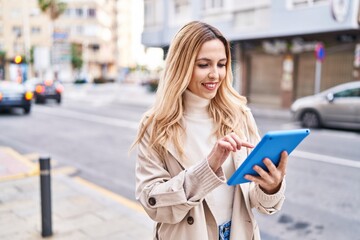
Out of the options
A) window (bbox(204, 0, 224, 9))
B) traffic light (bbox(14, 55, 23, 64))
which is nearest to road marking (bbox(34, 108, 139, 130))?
traffic light (bbox(14, 55, 23, 64))

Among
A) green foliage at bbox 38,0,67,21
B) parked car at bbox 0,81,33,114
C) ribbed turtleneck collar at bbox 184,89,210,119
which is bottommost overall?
parked car at bbox 0,81,33,114

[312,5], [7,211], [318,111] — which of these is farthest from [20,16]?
[7,211]

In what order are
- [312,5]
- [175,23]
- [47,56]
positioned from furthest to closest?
1. [47,56]
2. [175,23]
3. [312,5]

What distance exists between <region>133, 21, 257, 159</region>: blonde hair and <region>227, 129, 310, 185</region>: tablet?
0.30 m

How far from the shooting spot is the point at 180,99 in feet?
5.27

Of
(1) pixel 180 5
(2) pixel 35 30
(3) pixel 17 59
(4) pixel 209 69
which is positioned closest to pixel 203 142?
(4) pixel 209 69

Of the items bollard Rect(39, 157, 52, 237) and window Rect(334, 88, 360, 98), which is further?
window Rect(334, 88, 360, 98)

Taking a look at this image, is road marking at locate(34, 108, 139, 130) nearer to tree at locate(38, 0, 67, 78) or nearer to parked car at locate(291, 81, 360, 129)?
parked car at locate(291, 81, 360, 129)

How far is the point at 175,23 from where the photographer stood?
24547 mm

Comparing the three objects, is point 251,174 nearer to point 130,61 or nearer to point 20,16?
point 20,16

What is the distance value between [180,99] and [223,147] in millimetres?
375

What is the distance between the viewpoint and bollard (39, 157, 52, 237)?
367cm

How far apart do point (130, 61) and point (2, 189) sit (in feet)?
274

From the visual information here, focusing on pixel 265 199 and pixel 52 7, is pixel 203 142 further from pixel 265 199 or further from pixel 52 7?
pixel 52 7
